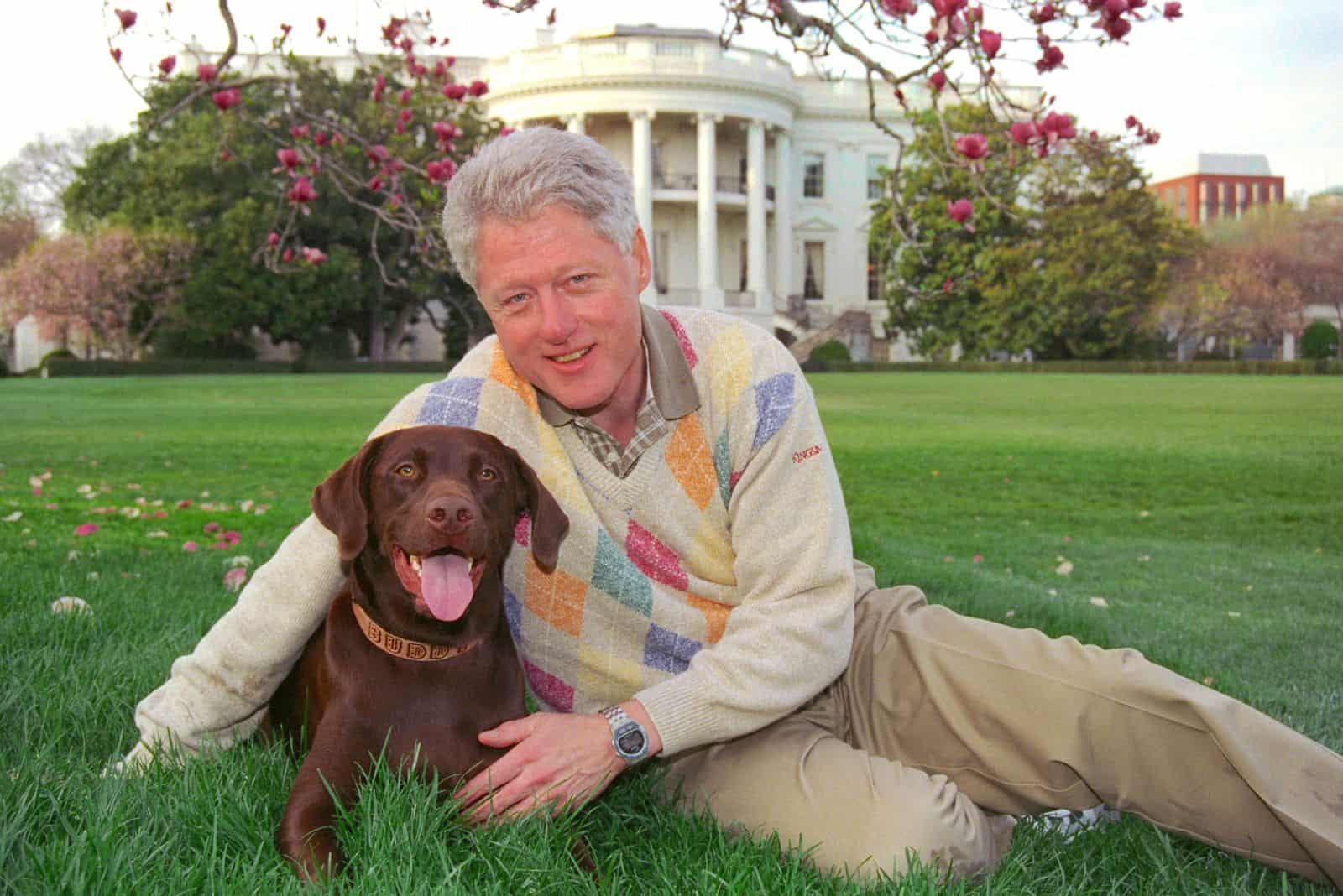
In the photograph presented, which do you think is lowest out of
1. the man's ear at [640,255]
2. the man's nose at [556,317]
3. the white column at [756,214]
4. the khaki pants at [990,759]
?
the khaki pants at [990,759]

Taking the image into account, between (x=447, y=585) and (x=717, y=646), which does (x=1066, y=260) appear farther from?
(x=447, y=585)

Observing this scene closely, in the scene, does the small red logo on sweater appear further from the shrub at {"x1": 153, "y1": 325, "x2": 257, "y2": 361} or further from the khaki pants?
the shrub at {"x1": 153, "y1": 325, "x2": 257, "y2": 361}

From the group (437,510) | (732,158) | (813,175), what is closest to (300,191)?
(437,510)

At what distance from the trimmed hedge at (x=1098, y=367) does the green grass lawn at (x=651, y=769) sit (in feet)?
69.3

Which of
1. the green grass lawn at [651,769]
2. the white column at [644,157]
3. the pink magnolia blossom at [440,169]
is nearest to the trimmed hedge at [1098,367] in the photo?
the white column at [644,157]

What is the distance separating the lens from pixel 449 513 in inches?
96.3

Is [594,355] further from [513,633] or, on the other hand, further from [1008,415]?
[1008,415]

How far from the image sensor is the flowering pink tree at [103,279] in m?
39.7

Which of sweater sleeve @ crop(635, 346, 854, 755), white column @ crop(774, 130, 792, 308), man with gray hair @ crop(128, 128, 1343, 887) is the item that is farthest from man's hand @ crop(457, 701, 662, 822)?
white column @ crop(774, 130, 792, 308)

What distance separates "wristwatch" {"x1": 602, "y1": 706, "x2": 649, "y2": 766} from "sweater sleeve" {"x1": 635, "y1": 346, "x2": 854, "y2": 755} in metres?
0.04

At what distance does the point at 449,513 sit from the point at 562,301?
0.59m

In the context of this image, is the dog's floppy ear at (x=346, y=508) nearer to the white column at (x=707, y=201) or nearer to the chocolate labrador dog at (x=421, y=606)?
the chocolate labrador dog at (x=421, y=606)

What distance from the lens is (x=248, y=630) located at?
286 cm

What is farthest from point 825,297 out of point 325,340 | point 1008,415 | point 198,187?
Result: point 1008,415
